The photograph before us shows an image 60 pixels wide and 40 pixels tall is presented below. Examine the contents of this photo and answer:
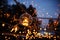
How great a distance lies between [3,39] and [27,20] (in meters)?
0.99

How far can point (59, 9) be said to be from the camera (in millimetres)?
6285

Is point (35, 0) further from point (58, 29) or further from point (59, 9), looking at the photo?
point (58, 29)

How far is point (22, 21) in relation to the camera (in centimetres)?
283

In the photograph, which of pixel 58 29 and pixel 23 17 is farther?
pixel 58 29

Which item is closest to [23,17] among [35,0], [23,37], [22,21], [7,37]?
[22,21]

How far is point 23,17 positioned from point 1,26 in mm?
1204

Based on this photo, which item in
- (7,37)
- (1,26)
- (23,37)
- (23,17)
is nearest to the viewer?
(23,17)

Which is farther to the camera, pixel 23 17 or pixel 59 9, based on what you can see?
pixel 59 9

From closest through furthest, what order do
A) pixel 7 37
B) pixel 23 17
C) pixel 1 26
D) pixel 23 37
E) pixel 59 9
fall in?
1. pixel 23 17
2. pixel 23 37
3. pixel 7 37
4. pixel 1 26
5. pixel 59 9

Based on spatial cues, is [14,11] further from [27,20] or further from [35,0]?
[35,0]

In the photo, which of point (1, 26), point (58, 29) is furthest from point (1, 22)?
point (58, 29)

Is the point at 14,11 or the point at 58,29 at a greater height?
the point at 14,11

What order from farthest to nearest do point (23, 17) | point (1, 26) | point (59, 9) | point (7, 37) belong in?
point (59, 9) → point (1, 26) → point (7, 37) → point (23, 17)

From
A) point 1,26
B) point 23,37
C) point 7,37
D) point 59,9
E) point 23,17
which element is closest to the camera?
point 23,17
